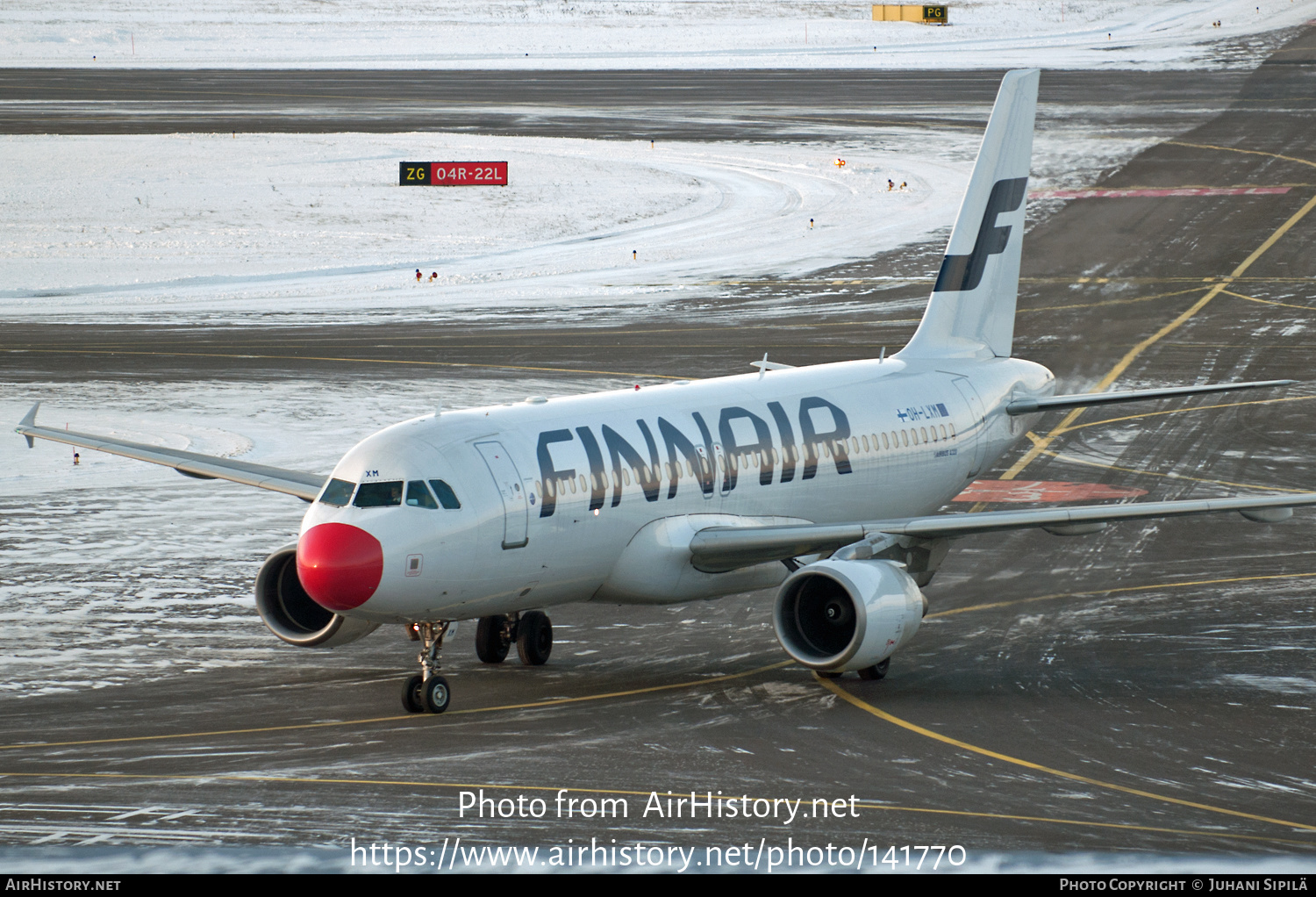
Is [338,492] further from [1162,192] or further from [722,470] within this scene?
[1162,192]

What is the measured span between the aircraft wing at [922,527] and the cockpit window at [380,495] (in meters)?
5.37

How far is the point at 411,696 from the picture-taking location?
81.7ft

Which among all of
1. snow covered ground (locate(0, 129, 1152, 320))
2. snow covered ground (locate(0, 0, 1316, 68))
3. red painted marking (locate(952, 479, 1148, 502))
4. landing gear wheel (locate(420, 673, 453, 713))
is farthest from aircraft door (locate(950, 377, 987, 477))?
snow covered ground (locate(0, 0, 1316, 68))

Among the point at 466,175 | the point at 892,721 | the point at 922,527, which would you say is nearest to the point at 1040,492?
the point at 922,527

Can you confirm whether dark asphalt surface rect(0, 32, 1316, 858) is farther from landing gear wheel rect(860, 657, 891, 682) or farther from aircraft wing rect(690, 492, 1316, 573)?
aircraft wing rect(690, 492, 1316, 573)

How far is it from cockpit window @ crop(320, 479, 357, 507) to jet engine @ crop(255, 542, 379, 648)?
2.75 m

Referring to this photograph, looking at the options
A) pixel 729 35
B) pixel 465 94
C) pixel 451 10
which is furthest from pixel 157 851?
pixel 451 10

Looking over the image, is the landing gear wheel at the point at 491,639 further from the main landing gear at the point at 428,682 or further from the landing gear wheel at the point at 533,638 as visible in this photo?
the main landing gear at the point at 428,682

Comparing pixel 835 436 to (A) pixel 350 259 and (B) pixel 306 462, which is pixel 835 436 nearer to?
(B) pixel 306 462

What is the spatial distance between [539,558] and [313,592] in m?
3.58

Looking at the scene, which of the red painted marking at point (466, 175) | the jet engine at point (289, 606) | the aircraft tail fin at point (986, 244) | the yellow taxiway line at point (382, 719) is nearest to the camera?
the yellow taxiway line at point (382, 719)

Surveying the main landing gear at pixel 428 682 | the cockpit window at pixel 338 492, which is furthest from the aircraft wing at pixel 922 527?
the cockpit window at pixel 338 492

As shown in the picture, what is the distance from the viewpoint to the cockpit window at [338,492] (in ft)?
79.6

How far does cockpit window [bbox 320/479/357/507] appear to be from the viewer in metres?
24.3
